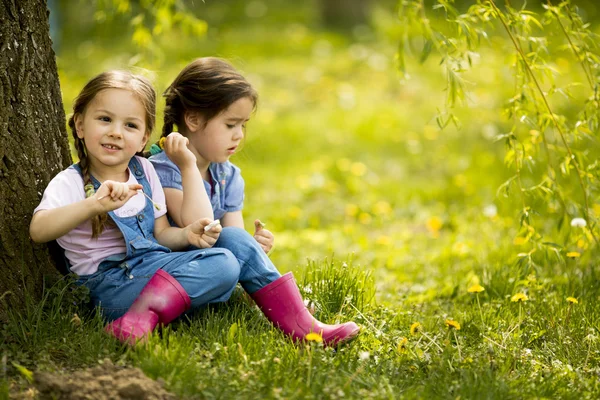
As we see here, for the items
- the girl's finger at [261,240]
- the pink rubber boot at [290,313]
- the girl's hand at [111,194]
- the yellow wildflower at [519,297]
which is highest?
the girl's hand at [111,194]

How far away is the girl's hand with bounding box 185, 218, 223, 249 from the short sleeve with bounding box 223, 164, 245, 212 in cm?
43

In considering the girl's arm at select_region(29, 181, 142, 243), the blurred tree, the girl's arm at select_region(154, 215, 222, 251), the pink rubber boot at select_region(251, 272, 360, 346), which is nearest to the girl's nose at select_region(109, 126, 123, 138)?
the girl's arm at select_region(29, 181, 142, 243)

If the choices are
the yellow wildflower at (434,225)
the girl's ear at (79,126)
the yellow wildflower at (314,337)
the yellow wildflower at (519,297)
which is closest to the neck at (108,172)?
the girl's ear at (79,126)

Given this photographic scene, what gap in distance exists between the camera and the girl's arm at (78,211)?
235cm

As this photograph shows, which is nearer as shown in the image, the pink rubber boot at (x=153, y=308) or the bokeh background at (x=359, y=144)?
the pink rubber boot at (x=153, y=308)

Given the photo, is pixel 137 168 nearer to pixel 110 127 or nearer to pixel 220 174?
→ pixel 110 127

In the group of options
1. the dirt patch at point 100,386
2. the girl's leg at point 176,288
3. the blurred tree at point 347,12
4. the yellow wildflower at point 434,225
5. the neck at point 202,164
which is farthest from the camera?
the blurred tree at point 347,12

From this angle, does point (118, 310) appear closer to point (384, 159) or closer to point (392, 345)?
point (392, 345)

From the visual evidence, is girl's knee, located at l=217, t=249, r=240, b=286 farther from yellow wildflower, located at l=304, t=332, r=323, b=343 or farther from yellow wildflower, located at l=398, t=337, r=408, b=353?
yellow wildflower, located at l=398, t=337, r=408, b=353

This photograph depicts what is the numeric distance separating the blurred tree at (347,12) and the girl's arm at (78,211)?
858 centimetres

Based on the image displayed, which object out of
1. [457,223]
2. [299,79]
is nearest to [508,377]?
[457,223]

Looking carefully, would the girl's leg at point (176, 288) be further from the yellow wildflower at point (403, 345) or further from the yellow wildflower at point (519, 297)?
the yellow wildflower at point (519, 297)

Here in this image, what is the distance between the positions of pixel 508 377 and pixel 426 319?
0.69 metres

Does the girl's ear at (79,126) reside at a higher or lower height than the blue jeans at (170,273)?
higher
